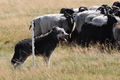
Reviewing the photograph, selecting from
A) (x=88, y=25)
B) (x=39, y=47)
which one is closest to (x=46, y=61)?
(x=39, y=47)

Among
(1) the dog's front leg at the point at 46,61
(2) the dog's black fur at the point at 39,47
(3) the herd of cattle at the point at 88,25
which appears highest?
(2) the dog's black fur at the point at 39,47

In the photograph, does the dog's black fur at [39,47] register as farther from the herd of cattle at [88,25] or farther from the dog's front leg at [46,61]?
the herd of cattle at [88,25]

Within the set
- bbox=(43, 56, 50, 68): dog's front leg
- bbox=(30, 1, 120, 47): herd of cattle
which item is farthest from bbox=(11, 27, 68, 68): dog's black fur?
bbox=(30, 1, 120, 47): herd of cattle

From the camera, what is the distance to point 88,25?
54.4ft

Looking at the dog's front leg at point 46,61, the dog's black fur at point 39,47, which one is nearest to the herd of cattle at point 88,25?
the dog's black fur at point 39,47

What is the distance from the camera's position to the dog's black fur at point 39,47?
1225cm

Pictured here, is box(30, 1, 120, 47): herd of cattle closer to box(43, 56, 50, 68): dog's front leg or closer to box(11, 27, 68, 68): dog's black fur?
box(11, 27, 68, 68): dog's black fur

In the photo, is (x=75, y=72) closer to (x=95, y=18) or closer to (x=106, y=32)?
(x=106, y=32)

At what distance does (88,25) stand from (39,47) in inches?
178

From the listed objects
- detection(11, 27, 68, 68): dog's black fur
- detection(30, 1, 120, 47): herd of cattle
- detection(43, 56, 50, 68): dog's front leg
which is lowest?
detection(30, 1, 120, 47): herd of cattle

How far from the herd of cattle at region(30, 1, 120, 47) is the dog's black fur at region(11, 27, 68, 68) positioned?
11.0ft

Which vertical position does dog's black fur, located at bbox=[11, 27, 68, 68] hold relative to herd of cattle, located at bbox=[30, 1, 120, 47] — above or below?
above

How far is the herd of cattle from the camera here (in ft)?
53.0

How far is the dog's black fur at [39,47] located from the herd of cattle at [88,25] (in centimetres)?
A: 334
